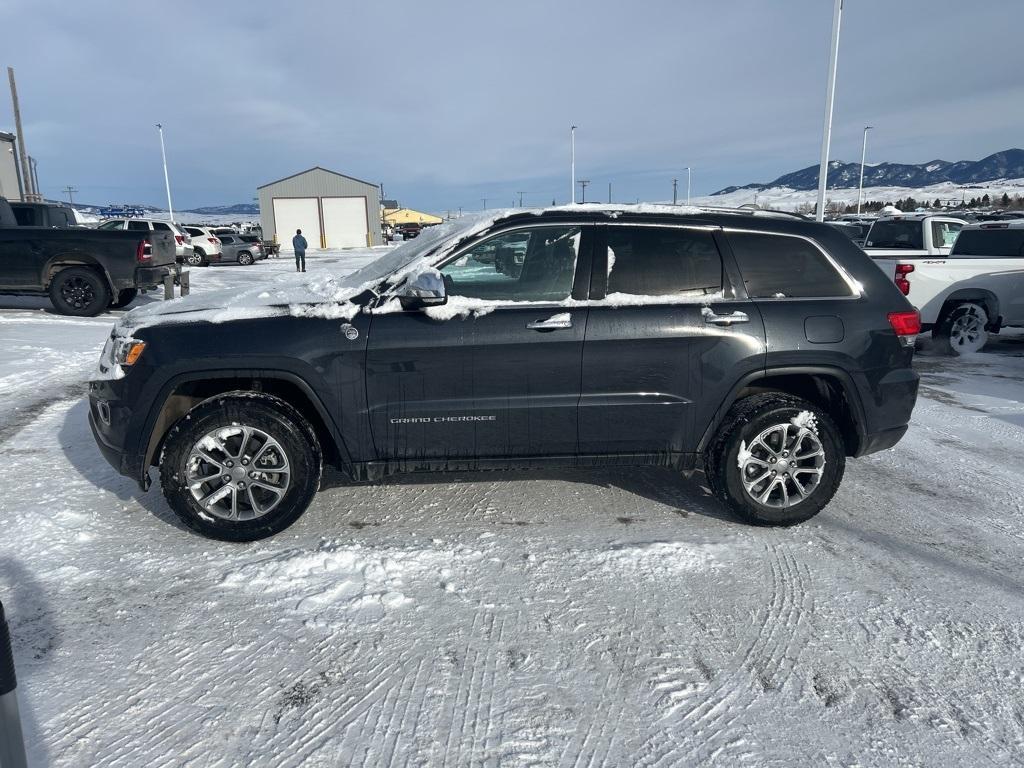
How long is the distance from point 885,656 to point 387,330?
104 inches

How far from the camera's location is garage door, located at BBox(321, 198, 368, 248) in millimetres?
47312

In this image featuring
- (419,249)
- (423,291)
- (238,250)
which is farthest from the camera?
(238,250)

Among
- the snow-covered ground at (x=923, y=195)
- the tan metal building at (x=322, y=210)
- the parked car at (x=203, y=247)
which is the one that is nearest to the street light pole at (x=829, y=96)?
the parked car at (x=203, y=247)

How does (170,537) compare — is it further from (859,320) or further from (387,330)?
(859,320)

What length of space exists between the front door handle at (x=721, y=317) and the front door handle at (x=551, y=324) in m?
0.75

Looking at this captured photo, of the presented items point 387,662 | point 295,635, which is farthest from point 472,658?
point 295,635

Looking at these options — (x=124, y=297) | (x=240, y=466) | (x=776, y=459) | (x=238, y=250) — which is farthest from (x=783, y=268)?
(x=238, y=250)

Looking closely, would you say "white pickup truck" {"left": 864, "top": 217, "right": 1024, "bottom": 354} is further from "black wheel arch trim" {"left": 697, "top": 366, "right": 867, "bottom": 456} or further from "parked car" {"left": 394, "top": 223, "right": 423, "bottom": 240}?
"parked car" {"left": 394, "top": 223, "right": 423, "bottom": 240}

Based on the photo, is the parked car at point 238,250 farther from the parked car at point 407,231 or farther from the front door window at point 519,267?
the parked car at point 407,231

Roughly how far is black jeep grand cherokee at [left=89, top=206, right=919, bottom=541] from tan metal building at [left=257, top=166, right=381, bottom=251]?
1784 inches

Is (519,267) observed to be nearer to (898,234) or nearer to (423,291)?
(423,291)

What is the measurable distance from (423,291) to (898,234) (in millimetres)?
9798

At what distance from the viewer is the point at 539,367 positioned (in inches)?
140

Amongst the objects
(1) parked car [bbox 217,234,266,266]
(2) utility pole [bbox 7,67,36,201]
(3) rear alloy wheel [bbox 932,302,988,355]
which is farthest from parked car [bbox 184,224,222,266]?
(3) rear alloy wheel [bbox 932,302,988,355]
